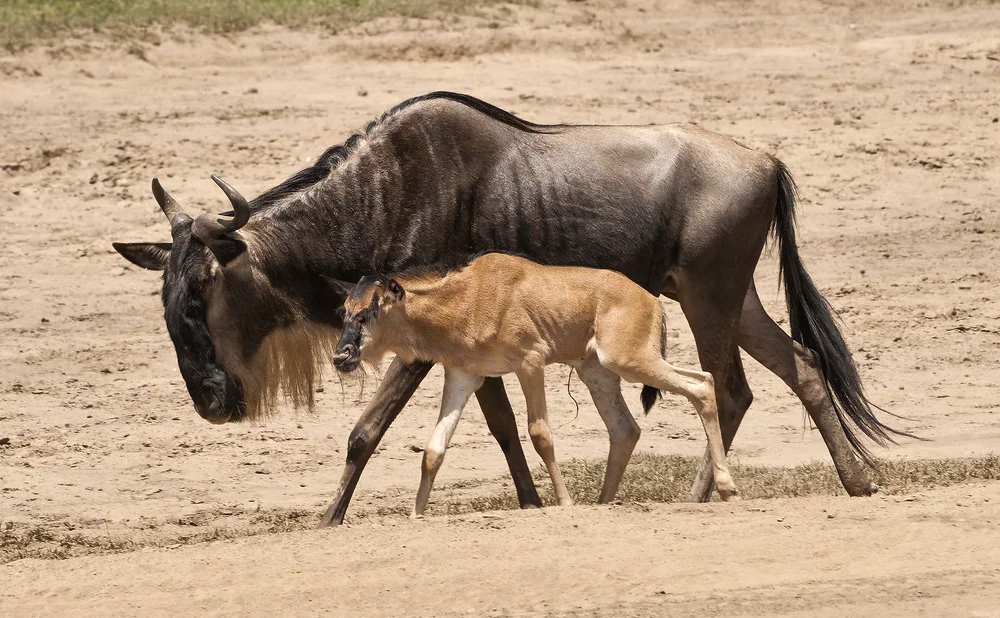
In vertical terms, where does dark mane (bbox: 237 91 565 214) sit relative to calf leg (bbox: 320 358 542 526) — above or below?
above

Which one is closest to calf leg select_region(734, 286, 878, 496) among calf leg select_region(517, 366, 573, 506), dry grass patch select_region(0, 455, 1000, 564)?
dry grass patch select_region(0, 455, 1000, 564)

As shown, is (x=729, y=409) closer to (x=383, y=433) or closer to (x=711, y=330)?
(x=711, y=330)

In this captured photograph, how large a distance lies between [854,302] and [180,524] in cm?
593

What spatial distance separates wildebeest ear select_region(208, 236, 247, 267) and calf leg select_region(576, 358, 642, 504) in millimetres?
1799

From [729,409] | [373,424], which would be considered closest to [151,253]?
[373,424]

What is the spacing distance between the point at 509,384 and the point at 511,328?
397 cm

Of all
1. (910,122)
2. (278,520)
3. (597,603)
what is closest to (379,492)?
(278,520)

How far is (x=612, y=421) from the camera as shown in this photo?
8125mm

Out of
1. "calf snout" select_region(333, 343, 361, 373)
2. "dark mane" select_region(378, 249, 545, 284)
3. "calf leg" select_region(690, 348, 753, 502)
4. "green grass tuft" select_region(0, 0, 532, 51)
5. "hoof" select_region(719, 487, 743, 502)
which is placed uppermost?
"dark mane" select_region(378, 249, 545, 284)

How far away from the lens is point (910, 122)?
49.2 feet

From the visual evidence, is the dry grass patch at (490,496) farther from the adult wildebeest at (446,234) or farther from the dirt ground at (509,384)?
the adult wildebeest at (446,234)

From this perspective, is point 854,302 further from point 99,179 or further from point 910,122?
point 99,179

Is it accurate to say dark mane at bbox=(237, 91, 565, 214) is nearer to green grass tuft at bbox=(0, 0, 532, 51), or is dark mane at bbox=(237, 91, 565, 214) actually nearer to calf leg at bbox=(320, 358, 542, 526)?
calf leg at bbox=(320, 358, 542, 526)

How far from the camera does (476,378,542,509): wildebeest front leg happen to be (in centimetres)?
858
